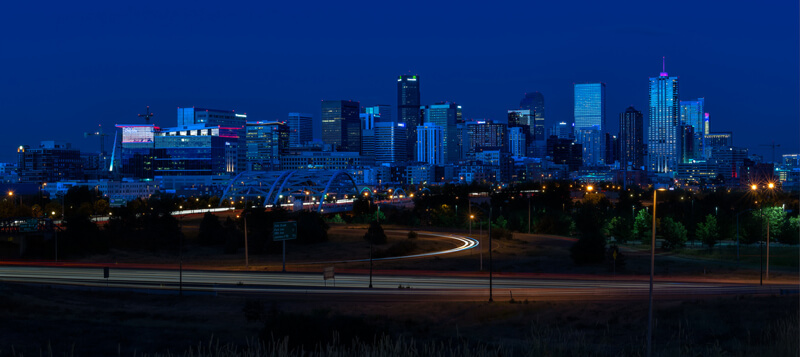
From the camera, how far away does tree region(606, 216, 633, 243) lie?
3036 inches

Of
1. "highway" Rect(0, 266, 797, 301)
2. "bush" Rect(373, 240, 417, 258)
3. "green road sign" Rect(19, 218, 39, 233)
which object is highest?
"green road sign" Rect(19, 218, 39, 233)

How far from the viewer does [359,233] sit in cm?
8200

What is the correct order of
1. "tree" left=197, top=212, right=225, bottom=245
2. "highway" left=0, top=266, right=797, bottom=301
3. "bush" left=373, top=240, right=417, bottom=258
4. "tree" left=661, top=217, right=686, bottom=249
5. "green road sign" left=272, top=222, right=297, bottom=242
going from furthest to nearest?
"tree" left=197, top=212, right=225, bottom=245 → "tree" left=661, top=217, right=686, bottom=249 → "bush" left=373, top=240, right=417, bottom=258 → "green road sign" left=272, top=222, right=297, bottom=242 → "highway" left=0, top=266, right=797, bottom=301

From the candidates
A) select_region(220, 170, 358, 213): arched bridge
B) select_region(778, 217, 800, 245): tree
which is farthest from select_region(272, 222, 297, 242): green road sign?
select_region(220, 170, 358, 213): arched bridge

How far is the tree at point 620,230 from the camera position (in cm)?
7712

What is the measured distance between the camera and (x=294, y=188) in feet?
458

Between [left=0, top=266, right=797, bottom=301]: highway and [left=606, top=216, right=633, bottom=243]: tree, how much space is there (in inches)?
1319

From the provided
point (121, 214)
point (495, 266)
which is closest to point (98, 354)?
point (495, 266)

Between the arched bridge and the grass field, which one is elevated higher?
the arched bridge

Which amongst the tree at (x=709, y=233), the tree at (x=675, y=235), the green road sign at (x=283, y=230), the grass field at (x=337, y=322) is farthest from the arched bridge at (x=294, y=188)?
the grass field at (x=337, y=322)

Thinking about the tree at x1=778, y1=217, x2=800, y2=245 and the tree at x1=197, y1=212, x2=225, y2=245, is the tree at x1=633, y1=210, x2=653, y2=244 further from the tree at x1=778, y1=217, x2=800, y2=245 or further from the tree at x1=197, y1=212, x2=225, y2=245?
the tree at x1=197, y1=212, x2=225, y2=245

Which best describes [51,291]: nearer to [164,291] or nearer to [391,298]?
[164,291]

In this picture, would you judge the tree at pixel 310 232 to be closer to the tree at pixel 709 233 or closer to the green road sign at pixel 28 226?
the green road sign at pixel 28 226

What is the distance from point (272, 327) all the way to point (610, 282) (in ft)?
89.0
